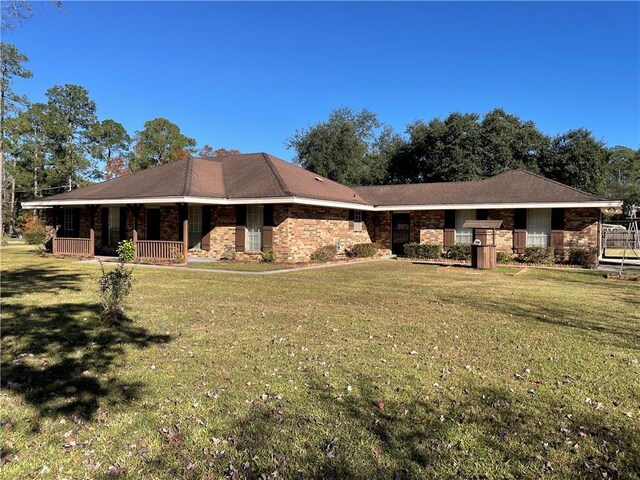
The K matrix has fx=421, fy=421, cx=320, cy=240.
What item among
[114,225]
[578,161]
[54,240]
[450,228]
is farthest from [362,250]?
[578,161]

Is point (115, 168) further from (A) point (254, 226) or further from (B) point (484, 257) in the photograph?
(B) point (484, 257)

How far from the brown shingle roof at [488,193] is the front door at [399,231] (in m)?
0.96

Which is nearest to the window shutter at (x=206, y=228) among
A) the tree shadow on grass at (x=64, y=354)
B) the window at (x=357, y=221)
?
the window at (x=357, y=221)

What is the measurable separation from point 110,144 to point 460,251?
51.1m

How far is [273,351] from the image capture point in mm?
5125

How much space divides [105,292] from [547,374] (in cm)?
601

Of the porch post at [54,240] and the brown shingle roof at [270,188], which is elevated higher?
the brown shingle roof at [270,188]

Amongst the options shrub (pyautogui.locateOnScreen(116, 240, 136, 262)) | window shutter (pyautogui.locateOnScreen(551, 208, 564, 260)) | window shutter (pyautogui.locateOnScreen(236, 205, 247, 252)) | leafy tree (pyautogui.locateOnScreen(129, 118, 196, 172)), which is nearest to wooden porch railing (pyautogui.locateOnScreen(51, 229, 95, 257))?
shrub (pyautogui.locateOnScreen(116, 240, 136, 262))

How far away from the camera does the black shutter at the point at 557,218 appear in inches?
706

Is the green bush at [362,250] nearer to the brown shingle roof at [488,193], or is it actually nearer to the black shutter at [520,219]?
the brown shingle roof at [488,193]

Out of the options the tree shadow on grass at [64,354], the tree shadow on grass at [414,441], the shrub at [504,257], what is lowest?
the tree shadow on grass at [414,441]

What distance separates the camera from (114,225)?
2066 centimetres

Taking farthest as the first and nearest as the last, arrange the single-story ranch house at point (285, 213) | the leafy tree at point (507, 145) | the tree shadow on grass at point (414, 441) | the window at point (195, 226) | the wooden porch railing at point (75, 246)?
the leafy tree at point (507, 145) → the wooden porch railing at point (75, 246) → the window at point (195, 226) → the single-story ranch house at point (285, 213) → the tree shadow on grass at point (414, 441)

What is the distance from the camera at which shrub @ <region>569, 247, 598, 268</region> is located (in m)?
16.5
